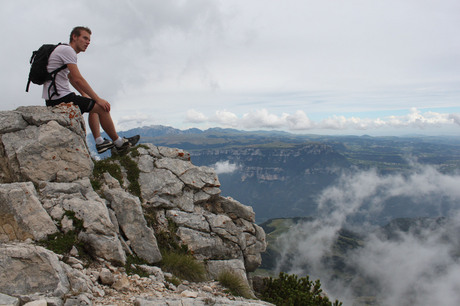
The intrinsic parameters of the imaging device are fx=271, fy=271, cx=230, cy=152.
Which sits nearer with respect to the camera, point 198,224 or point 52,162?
point 52,162

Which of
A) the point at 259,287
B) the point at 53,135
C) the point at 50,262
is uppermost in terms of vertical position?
the point at 53,135

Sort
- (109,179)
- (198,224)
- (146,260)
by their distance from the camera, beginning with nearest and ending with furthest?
(146,260), (109,179), (198,224)

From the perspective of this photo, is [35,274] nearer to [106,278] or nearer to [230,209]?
[106,278]

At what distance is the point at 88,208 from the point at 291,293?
1193 centimetres

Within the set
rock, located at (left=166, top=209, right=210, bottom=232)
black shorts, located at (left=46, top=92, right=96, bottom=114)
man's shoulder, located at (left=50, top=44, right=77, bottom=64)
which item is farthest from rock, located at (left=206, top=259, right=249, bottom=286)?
man's shoulder, located at (left=50, top=44, right=77, bottom=64)

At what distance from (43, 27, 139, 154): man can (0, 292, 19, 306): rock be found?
829cm

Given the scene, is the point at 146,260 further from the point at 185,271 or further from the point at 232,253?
the point at 232,253

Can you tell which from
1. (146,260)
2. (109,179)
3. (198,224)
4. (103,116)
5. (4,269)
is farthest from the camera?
(198,224)

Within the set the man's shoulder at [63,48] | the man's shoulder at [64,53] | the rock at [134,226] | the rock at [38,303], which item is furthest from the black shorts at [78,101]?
the rock at [38,303]

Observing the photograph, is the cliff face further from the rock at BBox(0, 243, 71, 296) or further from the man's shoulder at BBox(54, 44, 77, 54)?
the man's shoulder at BBox(54, 44, 77, 54)

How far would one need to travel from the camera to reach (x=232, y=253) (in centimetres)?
1714

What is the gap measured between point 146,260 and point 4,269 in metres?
5.35

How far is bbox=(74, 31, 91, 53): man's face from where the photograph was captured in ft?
39.2

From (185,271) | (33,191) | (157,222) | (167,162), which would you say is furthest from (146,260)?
(167,162)
